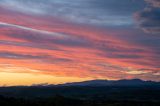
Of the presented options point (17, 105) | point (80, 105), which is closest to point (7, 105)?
point (17, 105)

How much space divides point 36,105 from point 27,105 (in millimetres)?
3765

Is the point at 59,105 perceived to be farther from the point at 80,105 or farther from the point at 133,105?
the point at 133,105

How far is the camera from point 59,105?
152625mm

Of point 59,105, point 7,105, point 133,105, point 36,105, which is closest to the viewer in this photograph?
point 7,105

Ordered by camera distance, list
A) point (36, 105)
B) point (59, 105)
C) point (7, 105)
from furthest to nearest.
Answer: point (59, 105) < point (36, 105) < point (7, 105)

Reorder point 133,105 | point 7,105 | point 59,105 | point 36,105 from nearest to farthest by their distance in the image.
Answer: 1. point 7,105
2. point 36,105
3. point 59,105
4. point 133,105

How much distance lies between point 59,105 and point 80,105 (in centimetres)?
1319

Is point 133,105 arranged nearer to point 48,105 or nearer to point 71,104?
point 71,104

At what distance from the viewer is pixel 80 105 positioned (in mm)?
161625

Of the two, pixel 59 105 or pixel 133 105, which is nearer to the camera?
pixel 59 105

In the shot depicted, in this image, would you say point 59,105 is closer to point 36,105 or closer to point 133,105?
point 36,105

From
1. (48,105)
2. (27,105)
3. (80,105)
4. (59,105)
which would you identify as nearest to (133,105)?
(80,105)

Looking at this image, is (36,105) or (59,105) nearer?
(36,105)

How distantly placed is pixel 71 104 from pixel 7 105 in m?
57.3
